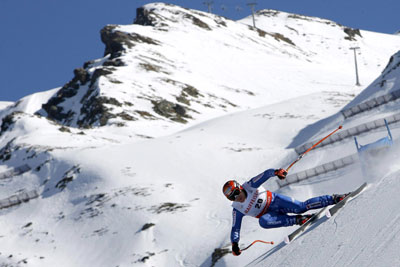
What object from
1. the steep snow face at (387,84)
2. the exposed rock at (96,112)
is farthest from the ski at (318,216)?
the exposed rock at (96,112)

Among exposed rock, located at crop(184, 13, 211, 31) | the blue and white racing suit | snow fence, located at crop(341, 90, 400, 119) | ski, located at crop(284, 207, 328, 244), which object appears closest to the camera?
ski, located at crop(284, 207, 328, 244)

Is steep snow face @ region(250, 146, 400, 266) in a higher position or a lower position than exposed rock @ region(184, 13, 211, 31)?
higher

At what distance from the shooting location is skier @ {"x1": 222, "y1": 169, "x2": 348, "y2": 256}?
1263 cm

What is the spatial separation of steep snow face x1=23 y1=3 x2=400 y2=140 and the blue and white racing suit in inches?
1950

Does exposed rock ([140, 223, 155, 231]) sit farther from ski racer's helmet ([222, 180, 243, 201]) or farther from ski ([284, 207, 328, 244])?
ski ([284, 207, 328, 244])

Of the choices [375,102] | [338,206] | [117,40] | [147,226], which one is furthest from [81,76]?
[338,206]

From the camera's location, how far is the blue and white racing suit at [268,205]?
12.8 m

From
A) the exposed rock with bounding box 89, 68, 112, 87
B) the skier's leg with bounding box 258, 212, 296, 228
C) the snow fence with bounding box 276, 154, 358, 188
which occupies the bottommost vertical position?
the exposed rock with bounding box 89, 68, 112, 87

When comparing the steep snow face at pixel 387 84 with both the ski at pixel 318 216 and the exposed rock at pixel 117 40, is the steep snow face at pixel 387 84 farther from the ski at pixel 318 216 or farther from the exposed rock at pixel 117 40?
the exposed rock at pixel 117 40

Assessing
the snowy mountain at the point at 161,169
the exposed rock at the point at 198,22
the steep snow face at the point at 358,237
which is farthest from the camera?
the exposed rock at the point at 198,22

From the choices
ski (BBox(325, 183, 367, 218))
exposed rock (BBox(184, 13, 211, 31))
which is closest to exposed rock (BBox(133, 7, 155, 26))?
exposed rock (BBox(184, 13, 211, 31))

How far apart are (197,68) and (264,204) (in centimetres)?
9286

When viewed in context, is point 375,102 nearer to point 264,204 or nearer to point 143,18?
point 264,204

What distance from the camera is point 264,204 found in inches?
512
